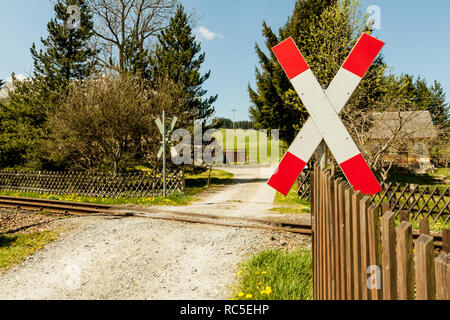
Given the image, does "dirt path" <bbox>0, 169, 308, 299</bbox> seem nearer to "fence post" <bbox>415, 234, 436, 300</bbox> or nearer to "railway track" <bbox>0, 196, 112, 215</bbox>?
"railway track" <bbox>0, 196, 112, 215</bbox>

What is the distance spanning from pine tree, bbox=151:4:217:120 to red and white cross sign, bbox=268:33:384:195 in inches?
718

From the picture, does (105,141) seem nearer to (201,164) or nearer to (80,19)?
(201,164)

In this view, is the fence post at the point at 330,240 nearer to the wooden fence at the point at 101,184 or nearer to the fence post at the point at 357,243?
the fence post at the point at 357,243

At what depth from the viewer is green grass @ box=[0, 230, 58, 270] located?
6000 mm

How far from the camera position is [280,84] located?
68.8 feet

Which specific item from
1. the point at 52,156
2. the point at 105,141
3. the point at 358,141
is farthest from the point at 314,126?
the point at 52,156

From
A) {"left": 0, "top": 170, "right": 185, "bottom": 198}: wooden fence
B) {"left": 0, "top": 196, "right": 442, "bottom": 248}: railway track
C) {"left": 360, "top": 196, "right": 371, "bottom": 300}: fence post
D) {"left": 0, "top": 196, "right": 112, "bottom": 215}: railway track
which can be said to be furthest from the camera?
{"left": 0, "top": 170, "right": 185, "bottom": 198}: wooden fence

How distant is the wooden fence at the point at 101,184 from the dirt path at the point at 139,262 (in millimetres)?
6102

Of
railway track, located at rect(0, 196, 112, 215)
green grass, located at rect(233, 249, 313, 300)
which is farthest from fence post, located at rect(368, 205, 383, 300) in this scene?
railway track, located at rect(0, 196, 112, 215)

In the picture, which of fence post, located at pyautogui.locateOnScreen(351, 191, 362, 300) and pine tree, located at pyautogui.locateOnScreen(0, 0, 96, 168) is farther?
pine tree, located at pyautogui.locateOnScreen(0, 0, 96, 168)

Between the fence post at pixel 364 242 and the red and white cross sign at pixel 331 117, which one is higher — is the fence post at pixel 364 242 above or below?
below

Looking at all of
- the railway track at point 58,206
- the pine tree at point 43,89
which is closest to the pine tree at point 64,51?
the pine tree at point 43,89

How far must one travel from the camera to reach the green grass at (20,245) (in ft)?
19.7
